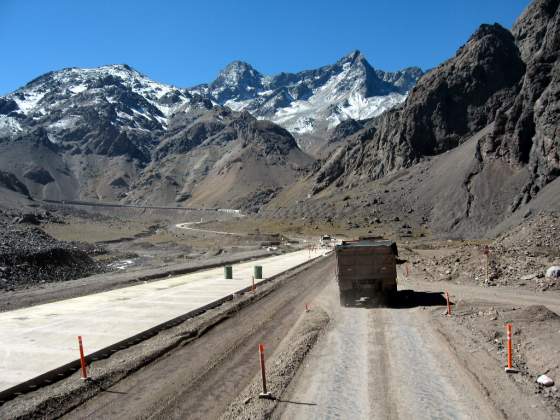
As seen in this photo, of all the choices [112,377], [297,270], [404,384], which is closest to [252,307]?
[112,377]

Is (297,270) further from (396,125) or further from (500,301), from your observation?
(396,125)

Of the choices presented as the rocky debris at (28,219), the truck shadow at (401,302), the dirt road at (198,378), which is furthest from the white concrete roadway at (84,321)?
the rocky debris at (28,219)

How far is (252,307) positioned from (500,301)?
10.8m

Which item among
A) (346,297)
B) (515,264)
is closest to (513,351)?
(346,297)

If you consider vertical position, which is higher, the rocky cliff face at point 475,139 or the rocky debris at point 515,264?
the rocky cliff face at point 475,139

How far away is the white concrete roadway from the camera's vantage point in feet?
42.8

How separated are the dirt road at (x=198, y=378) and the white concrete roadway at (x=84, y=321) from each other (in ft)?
8.37

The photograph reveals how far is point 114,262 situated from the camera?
61.6 meters

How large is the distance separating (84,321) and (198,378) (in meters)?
9.46

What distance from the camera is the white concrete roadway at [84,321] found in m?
13.1

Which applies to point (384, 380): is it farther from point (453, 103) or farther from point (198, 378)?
point (453, 103)

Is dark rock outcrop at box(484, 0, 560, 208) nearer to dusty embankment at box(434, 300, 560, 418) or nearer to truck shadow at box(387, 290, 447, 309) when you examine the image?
truck shadow at box(387, 290, 447, 309)

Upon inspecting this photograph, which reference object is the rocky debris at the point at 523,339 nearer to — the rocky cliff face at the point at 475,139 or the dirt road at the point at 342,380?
the dirt road at the point at 342,380

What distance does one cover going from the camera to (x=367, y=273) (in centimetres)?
2067
